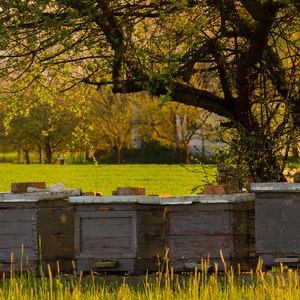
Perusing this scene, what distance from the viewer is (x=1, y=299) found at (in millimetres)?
6898

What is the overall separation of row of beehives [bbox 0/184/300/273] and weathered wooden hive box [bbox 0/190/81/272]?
0.04 ft

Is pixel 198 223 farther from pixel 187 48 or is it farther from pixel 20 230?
pixel 187 48

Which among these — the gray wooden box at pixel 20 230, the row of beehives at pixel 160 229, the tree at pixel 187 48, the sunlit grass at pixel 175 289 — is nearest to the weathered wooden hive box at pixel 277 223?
the row of beehives at pixel 160 229

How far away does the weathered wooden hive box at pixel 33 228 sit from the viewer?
925 cm

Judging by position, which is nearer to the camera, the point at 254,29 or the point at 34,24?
the point at 34,24

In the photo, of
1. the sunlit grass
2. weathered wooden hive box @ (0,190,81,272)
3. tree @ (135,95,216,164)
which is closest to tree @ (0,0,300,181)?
weathered wooden hive box @ (0,190,81,272)

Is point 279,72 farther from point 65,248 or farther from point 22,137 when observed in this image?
point 22,137

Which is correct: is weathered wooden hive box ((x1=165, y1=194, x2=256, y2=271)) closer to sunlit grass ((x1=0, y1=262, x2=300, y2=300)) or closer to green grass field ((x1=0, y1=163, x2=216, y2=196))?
sunlit grass ((x1=0, y1=262, x2=300, y2=300))

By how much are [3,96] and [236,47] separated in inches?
166

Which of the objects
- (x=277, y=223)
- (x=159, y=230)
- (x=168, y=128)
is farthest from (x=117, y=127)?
(x=277, y=223)

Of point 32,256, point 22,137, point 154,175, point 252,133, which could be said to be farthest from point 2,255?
point 22,137

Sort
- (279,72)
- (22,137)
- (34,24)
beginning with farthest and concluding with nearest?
(22,137) < (279,72) < (34,24)

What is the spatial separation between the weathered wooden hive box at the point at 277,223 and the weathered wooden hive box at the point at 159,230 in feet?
0.78

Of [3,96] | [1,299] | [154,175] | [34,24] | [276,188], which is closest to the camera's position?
[1,299]
